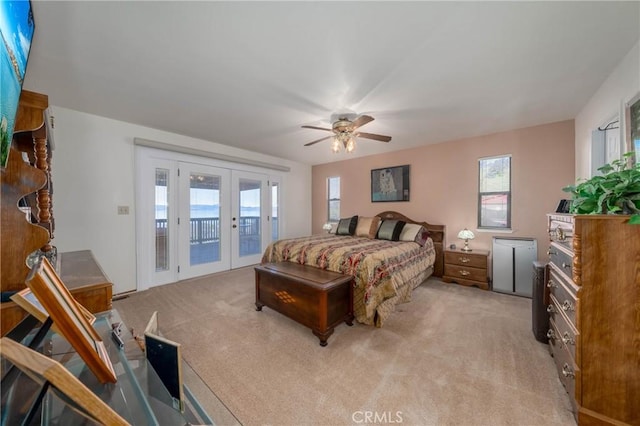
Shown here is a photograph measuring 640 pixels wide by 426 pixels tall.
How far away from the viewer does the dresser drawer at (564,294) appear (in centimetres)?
142

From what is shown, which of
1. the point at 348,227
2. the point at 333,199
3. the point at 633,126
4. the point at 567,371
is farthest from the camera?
the point at 333,199

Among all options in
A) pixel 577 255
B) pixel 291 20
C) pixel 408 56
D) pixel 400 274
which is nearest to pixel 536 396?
pixel 577 255

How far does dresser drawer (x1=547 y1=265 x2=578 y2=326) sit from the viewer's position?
4.66 ft

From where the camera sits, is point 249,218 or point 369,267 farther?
point 249,218

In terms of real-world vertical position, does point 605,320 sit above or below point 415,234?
below

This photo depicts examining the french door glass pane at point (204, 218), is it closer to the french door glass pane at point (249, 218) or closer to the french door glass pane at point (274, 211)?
the french door glass pane at point (249, 218)

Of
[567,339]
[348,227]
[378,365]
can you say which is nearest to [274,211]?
[348,227]

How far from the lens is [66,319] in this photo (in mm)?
725

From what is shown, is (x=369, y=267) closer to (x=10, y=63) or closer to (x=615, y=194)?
(x=615, y=194)

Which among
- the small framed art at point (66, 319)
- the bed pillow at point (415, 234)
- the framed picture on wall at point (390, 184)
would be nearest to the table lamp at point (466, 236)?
the bed pillow at point (415, 234)

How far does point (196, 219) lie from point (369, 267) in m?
3.21

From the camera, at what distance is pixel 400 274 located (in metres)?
2.89

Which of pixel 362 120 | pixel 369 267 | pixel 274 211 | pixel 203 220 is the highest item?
pixel 362 120

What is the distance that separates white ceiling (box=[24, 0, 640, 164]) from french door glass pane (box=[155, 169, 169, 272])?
40.8 inches
